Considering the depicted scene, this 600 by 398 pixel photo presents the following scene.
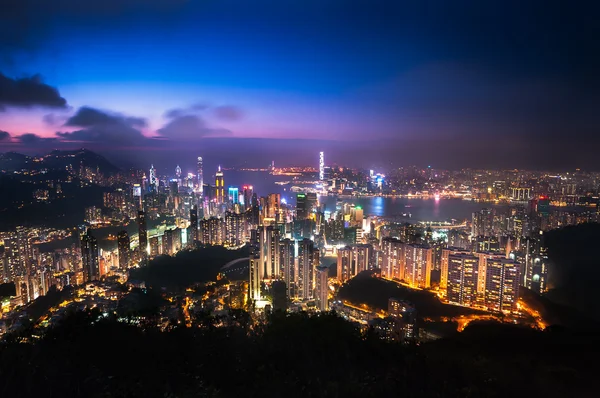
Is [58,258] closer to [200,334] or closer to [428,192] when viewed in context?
[200,334]

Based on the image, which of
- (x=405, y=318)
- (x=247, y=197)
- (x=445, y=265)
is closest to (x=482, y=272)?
(x=445, y=265)

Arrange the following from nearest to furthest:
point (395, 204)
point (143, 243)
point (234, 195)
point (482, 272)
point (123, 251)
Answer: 1. point (482, 272)
2. point (123, 251)
3. point (143, 243)
4. point (395, 204)
5. point (234, 195)

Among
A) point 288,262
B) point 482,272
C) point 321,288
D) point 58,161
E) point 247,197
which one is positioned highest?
point 58,161

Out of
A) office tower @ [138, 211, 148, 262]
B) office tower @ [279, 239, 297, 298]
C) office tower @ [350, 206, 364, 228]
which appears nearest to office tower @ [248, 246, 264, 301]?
office tower @ [279, 239, 297, 298]

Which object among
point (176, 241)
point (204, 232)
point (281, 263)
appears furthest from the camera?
point (204, 232)

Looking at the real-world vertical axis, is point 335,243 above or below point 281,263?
below

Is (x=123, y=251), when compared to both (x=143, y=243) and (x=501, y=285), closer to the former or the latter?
(x=143, y=243)
